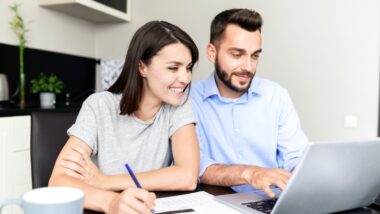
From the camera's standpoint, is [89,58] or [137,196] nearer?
[137,196]

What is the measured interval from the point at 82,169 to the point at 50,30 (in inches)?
82.5

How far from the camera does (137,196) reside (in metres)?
0.67

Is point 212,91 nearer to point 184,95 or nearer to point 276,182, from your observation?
point 184,95

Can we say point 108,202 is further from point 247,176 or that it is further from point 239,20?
point 239,20

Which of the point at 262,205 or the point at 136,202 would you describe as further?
the point at 262,205

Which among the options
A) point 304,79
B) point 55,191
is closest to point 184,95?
point 55,191

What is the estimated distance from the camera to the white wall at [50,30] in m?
2.37

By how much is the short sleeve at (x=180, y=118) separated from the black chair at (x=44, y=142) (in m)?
0.34

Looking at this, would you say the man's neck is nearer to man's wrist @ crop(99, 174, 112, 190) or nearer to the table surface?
the table surface

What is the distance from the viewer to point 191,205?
796 mm

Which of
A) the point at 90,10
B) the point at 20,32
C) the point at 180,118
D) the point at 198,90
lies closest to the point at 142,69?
the point at 180,118

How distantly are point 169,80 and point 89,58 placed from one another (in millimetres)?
2338

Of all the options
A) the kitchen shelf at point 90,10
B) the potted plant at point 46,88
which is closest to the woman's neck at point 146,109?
the potted plant at point 46,88

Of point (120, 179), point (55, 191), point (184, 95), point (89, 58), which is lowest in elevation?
point (120, 179)
